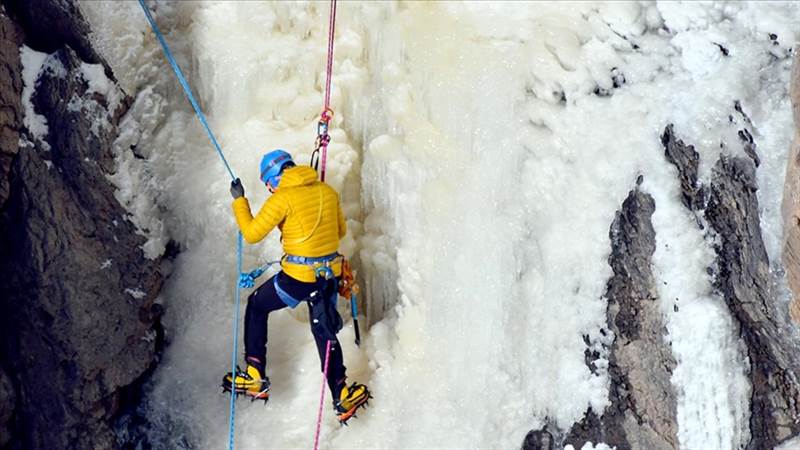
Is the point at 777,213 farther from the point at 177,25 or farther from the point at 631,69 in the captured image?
the point at 177,25

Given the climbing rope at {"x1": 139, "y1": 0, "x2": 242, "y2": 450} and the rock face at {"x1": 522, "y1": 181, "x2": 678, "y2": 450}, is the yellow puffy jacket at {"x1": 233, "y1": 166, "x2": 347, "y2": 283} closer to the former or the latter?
the climbing rope at {"x1": 139, "y1": 0, "x2": 242, "y2": 450}

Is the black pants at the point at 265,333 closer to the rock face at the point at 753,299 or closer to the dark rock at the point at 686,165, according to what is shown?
the dark rock at the point at 686,165

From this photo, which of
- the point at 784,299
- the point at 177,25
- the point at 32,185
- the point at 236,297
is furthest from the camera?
the point at 177,25

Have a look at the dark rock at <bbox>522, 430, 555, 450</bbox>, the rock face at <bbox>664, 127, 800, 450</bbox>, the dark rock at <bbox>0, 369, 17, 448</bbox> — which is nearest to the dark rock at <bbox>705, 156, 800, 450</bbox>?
the rock face at <bbox>664, 127, 800, 450</bbox>

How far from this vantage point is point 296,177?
4.89m

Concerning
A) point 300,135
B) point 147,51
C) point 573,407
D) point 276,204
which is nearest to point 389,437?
point 573,407

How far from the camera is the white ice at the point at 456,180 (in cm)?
442

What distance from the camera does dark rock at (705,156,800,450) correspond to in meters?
4.02

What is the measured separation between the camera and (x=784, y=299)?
4004mm

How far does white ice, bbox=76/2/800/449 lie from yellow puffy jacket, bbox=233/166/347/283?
1.70 feet

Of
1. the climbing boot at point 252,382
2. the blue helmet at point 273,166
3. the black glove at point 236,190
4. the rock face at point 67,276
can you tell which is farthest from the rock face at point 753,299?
the rock face at point 67,276

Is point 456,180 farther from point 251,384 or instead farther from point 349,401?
point 251,384

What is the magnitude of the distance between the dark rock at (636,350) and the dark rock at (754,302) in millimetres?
327

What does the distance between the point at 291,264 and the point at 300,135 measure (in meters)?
1.03
